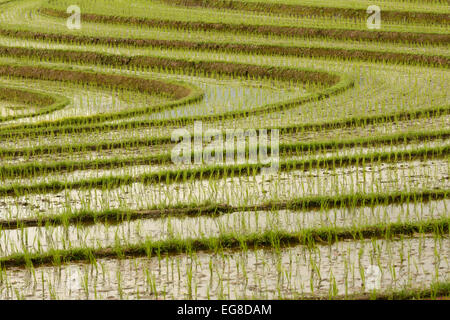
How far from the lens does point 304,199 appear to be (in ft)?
19.7

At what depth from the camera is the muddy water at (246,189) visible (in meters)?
6.25

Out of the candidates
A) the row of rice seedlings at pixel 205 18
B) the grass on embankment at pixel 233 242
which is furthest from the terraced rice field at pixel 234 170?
the row of rice seedlings at pixel 205 18

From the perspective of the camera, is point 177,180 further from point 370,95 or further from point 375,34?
point 375,34

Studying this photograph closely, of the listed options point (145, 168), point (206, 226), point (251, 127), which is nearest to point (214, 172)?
point (145, 168)

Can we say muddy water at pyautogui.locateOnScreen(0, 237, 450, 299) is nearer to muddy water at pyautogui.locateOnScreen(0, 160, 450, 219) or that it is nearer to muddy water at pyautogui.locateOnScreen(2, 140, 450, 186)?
→ muddy water at pyautogui.locateOnScreen(0, 160, 450, 219)

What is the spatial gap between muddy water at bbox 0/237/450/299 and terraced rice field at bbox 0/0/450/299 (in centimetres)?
2

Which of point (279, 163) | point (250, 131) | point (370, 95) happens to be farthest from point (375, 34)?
point (279, 163)

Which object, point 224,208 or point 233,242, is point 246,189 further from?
point 233,242

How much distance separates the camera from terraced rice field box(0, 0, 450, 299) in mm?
4746

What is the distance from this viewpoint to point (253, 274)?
4.69 meters

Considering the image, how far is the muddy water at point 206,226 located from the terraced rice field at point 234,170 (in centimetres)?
2

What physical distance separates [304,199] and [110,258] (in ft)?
5.46

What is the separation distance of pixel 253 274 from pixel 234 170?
2.40 metres

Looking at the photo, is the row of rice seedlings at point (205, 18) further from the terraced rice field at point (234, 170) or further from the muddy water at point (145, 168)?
the muddy water at point (145, 168)
